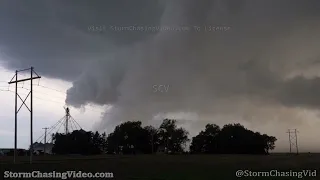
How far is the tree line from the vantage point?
151625 mm

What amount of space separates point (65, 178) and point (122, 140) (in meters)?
139

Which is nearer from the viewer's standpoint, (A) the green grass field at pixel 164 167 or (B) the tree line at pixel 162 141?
(A) the green grass field at pixel 164 167

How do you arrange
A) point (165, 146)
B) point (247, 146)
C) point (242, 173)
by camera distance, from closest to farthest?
point (242, 173)
point (247, 146)
point (165, 146)

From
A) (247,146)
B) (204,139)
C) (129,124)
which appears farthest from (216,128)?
(129,124)

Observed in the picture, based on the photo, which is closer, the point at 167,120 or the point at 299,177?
the point at 299,177

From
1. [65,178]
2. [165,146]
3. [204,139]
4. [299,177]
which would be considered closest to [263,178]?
[299,177]

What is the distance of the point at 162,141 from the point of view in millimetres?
174875

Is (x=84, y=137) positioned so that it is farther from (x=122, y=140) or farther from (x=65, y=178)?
(x=65, y=178)

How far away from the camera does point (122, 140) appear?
171375 mm

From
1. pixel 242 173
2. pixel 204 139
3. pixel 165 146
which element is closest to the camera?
pixel 242 173

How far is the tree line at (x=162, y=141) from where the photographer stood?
151625mm

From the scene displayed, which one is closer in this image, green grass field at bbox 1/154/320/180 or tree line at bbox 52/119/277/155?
green grass field at bbox 1/154/320/180

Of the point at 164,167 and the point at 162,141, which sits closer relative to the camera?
the point at 164,167

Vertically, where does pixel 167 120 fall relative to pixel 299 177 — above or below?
above
